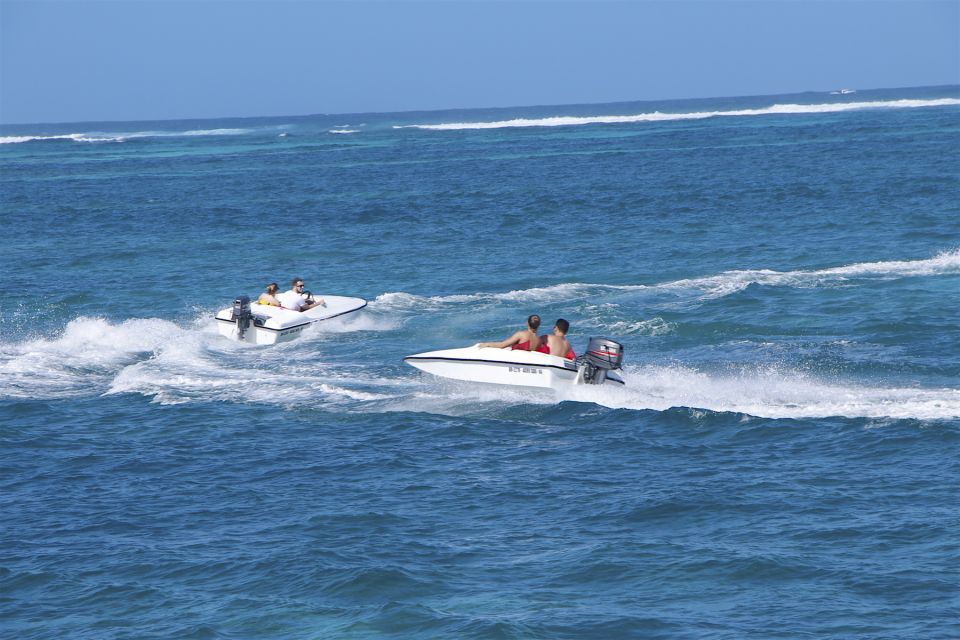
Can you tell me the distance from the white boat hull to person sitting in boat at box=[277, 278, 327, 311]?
6.61 m

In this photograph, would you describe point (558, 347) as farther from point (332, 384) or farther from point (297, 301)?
point (297, 301)

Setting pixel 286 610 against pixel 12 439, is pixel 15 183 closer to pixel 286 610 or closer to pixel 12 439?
pixel 12 439

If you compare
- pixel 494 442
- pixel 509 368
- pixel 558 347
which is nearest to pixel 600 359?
pixel 558 347

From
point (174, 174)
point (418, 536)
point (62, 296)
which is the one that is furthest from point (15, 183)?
point (418, 536)

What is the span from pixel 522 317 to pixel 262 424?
9565mm

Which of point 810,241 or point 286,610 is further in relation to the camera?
point 810,241

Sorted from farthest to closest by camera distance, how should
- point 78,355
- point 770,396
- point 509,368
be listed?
point 78,355, point 509,368, point 770,396

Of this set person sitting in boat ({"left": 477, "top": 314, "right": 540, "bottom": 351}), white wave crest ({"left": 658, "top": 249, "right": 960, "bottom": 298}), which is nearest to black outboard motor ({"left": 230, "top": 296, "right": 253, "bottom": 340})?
person sitting in boat ({"left": 477, "top": 314, "right": 540, "bottom": 351})

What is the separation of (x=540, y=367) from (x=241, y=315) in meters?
8.47

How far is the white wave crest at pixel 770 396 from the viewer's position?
19000 mm

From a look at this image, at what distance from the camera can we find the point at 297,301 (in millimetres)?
27359

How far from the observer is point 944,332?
24297mm

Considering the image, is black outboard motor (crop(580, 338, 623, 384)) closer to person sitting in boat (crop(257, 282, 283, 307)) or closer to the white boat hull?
the white boat hull

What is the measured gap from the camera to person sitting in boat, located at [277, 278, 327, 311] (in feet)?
89.5
